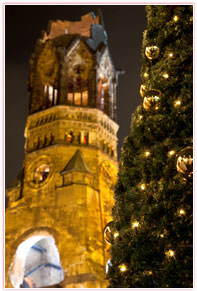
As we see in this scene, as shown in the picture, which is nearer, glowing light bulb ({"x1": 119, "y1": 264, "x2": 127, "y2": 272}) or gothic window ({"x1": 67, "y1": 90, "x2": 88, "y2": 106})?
glowing light bulb ({"x1": 119, "y1": 264, "x2": 127, "y2": 272})

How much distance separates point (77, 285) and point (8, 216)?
6.82m

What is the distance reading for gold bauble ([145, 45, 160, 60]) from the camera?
7.93 meters

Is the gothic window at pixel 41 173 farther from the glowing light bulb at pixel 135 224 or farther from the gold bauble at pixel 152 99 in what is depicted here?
the glowing light bulb at pixel 135 224

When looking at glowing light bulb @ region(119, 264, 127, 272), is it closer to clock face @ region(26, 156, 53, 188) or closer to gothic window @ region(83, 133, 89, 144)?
clock face @ region(26, 156, 53, 188)

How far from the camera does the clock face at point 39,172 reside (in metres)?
25.3

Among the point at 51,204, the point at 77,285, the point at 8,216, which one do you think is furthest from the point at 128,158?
the point at 8,216

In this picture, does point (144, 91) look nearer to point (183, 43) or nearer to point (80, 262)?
point (183, 43)

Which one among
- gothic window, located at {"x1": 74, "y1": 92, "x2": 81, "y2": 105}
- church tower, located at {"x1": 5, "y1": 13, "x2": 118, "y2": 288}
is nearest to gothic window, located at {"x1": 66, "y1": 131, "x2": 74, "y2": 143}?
church tower, located at {"x1": 5, "y1": 13, "x2": 118, "y2": 288}

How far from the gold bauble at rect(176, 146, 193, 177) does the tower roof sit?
1860cm

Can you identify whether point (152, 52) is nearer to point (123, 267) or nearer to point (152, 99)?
point (152, 99)

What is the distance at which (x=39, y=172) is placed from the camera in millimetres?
26062

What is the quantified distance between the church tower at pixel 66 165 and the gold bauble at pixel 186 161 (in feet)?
52.3

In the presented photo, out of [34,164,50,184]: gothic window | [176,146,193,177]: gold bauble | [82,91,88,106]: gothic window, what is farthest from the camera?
[82,91,88,106]: gothic window

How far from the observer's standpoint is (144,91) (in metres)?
7.70
